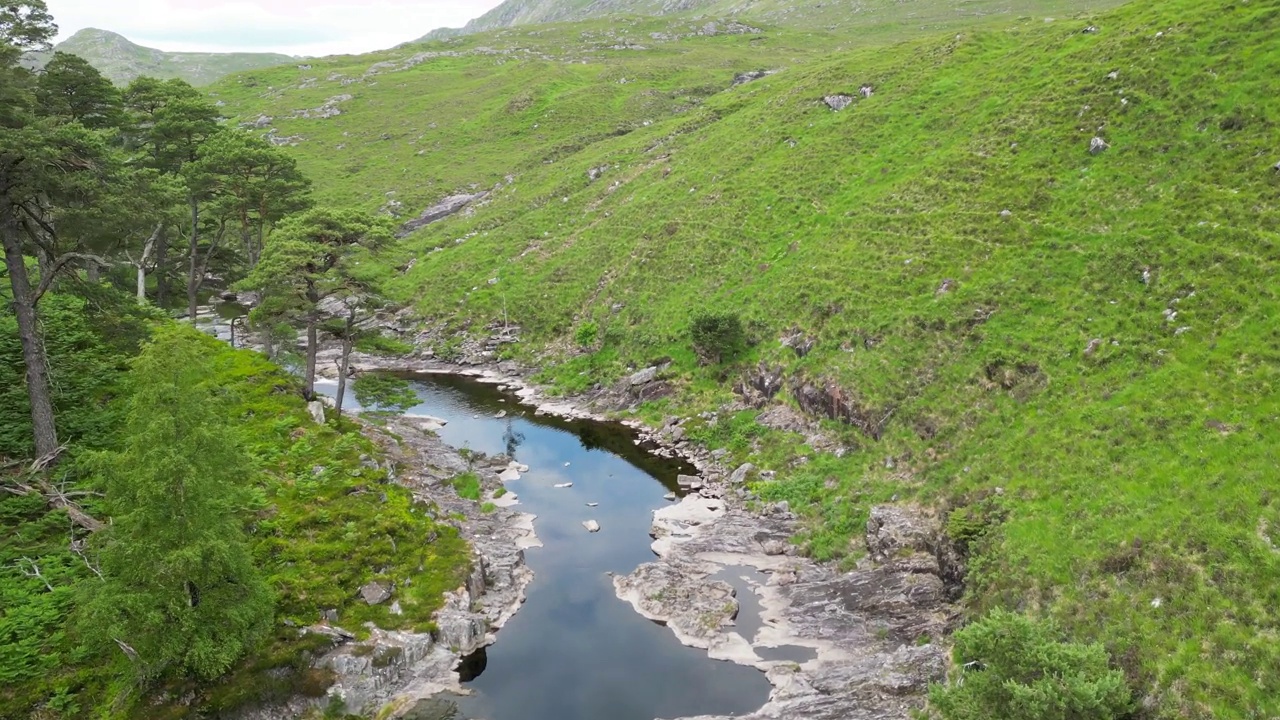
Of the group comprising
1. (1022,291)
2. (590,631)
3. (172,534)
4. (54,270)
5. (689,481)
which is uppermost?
(54,270)

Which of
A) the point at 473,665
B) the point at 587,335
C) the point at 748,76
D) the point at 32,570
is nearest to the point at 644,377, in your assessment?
the point at 587,335

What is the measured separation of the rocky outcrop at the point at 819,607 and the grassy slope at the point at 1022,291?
6.70ft

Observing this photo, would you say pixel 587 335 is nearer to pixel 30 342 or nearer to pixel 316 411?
pixel 316 411

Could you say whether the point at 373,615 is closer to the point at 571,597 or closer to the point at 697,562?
the point at 571,597

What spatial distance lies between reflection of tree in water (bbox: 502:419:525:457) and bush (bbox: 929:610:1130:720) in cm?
3575

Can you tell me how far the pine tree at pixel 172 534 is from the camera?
2003 cm

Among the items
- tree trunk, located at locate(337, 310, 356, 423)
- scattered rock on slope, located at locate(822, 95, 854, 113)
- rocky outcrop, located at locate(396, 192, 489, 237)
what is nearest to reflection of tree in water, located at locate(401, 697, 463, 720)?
tree trunk, located at locate(337, 310, 356, 423)

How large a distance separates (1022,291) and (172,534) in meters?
43.0

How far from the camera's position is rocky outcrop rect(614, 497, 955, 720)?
25.5m

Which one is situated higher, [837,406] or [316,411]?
[837,406]

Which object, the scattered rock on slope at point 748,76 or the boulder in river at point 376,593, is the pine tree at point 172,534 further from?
the scattered rock on slope at point 748,76

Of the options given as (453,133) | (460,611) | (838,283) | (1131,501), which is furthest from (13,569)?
(453,133)

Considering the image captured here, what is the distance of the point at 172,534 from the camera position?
20.4 meters

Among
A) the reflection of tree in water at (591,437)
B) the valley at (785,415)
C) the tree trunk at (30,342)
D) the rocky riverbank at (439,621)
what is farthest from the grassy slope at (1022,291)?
the tree trunk at (30,342)
